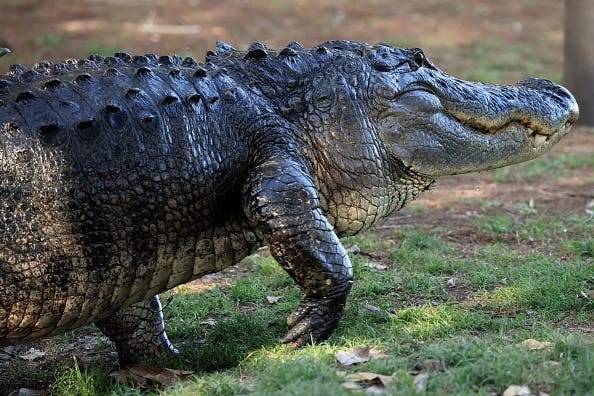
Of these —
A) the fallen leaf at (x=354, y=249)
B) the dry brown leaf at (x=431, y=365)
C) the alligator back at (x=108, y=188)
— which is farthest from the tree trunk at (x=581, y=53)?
the dry brown leaf at (x=431, y=365)

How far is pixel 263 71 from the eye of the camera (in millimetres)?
4605

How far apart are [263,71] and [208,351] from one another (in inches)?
56.7

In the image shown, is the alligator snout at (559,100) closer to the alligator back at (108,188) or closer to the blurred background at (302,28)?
the alligator back at (108,188)

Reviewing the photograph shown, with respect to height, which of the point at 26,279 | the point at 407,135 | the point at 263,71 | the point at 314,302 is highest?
the point at 263,71

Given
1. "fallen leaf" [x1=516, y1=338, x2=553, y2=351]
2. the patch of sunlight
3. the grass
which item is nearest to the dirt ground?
the grass

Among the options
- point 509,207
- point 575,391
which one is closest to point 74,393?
point 575,391

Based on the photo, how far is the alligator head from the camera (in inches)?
184

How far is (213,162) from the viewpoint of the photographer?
4.31 m

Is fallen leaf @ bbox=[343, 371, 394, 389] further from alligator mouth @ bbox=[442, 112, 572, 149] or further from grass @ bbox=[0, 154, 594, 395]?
alligator mouth @ bbox=[442, 112, 572, 149]

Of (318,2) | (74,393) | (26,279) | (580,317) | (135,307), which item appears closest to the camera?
(26,279)

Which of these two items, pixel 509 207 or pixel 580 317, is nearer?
pixel 580 317

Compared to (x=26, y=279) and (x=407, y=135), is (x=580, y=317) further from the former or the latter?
(x=26, y=279)

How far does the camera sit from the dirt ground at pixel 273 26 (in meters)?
12.1

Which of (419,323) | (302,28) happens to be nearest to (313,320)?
(419,323)
